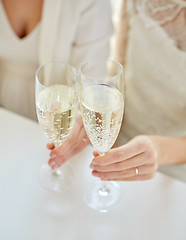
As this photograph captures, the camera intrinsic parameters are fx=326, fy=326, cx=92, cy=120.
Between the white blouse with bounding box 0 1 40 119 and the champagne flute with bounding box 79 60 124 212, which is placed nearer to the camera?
the champagne flute with bounding box 79 60 124 212

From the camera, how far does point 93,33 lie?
4.38ft

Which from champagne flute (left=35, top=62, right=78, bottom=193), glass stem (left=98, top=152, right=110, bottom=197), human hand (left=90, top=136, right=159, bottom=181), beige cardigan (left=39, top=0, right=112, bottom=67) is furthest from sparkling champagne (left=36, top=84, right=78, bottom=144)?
beige cardigan (left=39, top=0, right=112, bottom=67)

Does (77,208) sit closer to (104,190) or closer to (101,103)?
(104,190)

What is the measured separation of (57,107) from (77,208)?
269mm

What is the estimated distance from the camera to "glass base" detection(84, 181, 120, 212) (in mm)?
817

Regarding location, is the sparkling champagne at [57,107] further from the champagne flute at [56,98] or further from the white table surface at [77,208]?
the white table surface at [77,208]

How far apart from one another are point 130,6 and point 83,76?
67cm

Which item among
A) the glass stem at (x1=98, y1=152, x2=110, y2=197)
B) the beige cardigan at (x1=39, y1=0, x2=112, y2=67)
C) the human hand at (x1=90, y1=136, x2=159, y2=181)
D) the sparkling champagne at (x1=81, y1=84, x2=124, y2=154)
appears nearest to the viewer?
the sparkling champagne at (x1=81, y1=84, x2=124, y2=154)

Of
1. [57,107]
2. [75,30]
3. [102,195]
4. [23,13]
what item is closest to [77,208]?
[102,195]

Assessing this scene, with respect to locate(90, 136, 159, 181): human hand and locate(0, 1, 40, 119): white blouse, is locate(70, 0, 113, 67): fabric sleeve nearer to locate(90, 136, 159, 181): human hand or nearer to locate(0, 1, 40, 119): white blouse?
locate(0, 1, 40, 119): white blouse

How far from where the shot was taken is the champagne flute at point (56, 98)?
0.69 m

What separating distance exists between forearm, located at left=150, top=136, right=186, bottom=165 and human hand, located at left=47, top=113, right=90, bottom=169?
22 cm

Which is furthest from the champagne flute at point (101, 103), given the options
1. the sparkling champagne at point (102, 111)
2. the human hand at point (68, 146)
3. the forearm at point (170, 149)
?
the forearm at point (170, 149)

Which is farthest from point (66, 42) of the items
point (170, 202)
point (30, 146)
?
point (170, 202)
